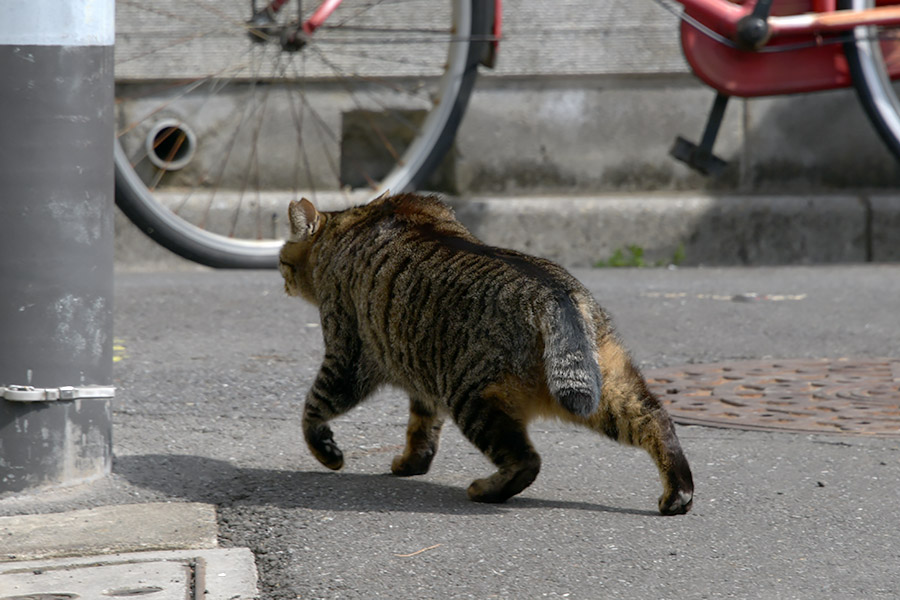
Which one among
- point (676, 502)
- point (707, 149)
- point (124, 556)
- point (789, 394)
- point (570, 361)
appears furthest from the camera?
point (707, 149)

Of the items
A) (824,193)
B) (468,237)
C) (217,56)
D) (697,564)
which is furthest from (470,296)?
(824,193)

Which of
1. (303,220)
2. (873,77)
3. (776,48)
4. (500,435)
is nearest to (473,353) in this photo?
(500,435)

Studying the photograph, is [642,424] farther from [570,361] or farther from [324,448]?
[324,448]

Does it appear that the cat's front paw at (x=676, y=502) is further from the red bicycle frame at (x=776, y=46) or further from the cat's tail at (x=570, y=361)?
the red bicycle frame at (x=776, y=46)

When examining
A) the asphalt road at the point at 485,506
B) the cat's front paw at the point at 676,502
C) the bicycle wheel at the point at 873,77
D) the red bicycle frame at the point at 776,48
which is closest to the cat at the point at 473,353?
the cat's front paw at the point at 676,502

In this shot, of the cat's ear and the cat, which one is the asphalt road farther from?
the cat's ear

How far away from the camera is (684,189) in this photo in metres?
7.17

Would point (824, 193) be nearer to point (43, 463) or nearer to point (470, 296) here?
point (470, 296)

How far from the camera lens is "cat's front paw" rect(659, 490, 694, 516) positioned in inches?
113

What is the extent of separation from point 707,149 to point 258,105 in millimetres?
2346

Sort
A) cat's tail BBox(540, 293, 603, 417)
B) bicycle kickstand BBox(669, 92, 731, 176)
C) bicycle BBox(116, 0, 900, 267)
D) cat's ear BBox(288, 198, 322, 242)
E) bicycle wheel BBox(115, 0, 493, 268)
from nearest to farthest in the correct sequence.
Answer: cat's tail BBox(540, 293, 603, 417) → cat's ear BBox(288, 198, 322, 242) → bicycle BBox(116, 0, 900, 267) → bicycle kickstand BBox(669, 92, 731, 176) → bicycle wheel BBox(115, 0, 493, 268)

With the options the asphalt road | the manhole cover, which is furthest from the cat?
the manhole cover

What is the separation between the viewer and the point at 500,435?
9.53 ft

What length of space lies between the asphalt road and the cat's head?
43 cm
